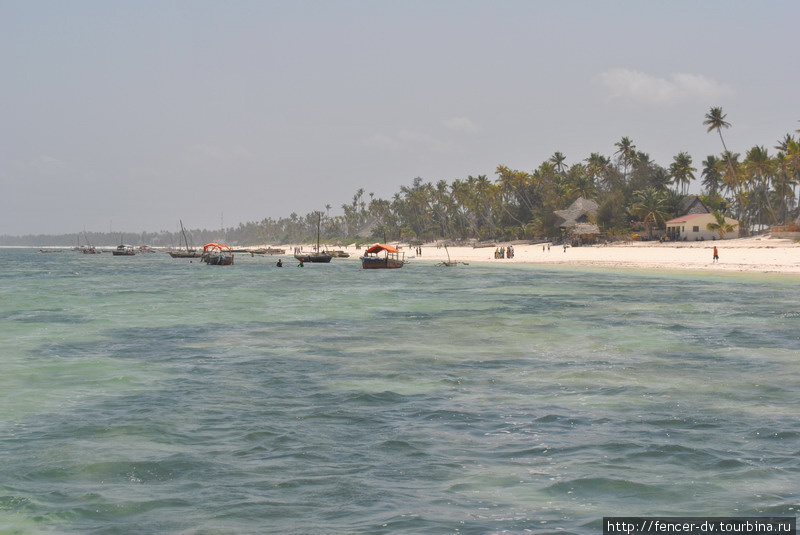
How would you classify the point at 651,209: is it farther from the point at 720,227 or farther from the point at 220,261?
the point at 220,261

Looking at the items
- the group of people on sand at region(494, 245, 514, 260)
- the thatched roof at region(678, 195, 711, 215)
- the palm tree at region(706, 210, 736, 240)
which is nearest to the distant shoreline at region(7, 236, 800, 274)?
the group of people on sand at region(494, 245, 514, 260)

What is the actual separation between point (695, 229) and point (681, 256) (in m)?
17.3

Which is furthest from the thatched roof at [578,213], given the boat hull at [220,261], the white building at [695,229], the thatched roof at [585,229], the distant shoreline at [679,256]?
the boat hull at [220,261]

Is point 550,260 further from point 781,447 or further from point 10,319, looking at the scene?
point 781,447

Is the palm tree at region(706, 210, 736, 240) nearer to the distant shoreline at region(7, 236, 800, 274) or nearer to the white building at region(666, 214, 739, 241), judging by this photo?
the white building at region(666, 214, 739, 241)

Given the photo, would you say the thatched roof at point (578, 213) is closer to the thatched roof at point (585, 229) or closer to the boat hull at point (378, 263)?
the thatched roof at point (585, 229)

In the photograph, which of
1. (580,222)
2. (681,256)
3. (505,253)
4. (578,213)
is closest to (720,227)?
(681,256)

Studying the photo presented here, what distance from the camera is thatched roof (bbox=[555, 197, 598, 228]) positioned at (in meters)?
110

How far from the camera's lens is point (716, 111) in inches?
4154

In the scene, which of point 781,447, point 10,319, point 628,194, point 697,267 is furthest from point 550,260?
point 781,447

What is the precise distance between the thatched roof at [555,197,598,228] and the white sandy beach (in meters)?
6.67

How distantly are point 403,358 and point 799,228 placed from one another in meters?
72.8

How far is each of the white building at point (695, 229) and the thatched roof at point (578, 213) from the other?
16893 millimetres

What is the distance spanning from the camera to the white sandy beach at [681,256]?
6184 cm
